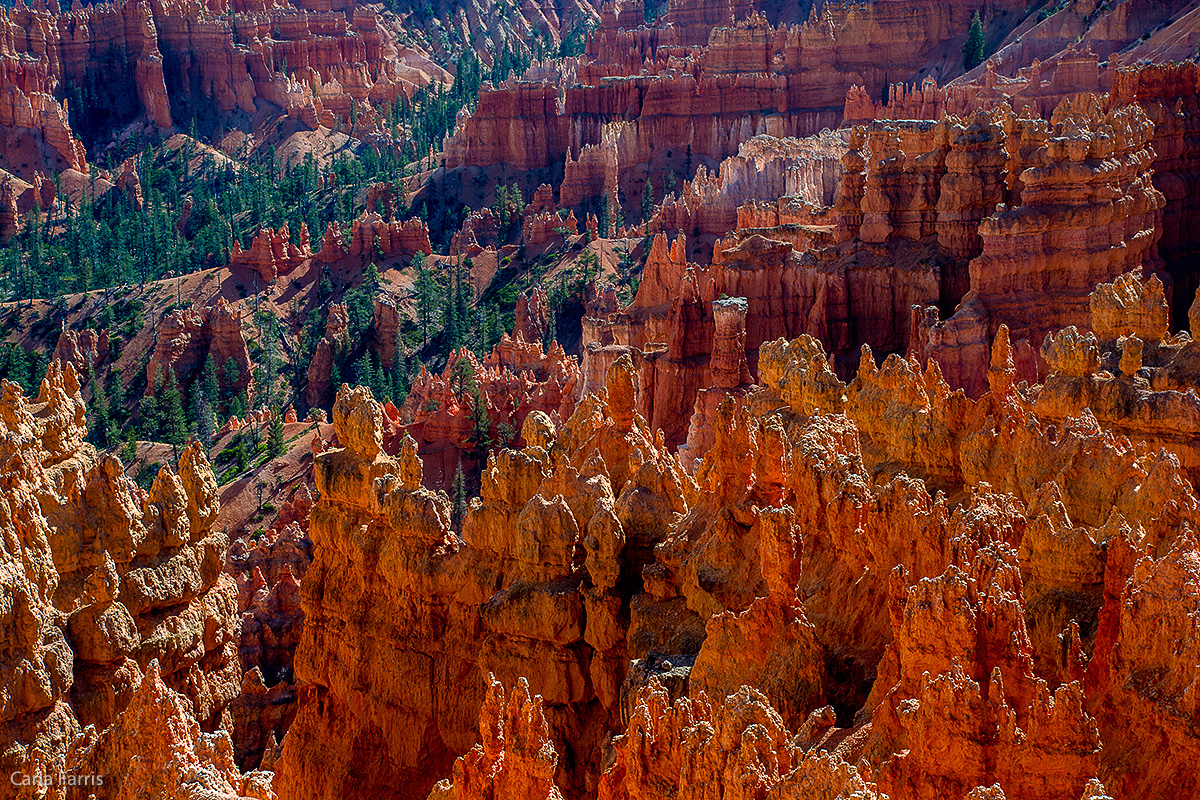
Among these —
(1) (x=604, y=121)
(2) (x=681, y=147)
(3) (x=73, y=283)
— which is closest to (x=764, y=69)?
(2) (x=681, y=147)

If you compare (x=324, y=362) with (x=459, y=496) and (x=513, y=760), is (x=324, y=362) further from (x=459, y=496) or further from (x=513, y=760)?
(x=513, y=760)

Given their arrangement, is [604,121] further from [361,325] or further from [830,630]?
[830,630]

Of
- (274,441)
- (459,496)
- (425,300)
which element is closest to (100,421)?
(274,441)

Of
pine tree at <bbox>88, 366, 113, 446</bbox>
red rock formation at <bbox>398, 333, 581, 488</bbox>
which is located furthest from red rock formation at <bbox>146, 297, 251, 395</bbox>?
red rock formation at <bbox>398, 333, 581, 488</bbox>

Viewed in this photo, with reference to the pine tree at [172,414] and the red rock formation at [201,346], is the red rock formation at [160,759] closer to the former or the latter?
the pine tree at [172,414]

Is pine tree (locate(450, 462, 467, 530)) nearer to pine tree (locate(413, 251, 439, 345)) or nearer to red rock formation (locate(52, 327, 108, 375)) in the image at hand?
pine tree (locate(413, 251, 439, 345))

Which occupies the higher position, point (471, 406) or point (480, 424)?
point (471, 406)

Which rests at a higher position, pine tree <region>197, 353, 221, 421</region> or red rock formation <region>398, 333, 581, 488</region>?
red rock formation <region>398, 333, 581, 488</region>

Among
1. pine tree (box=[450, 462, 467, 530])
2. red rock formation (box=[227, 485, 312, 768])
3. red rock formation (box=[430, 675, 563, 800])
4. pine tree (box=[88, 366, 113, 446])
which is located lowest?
pine tree (box=[88, 366, 113, 446])
